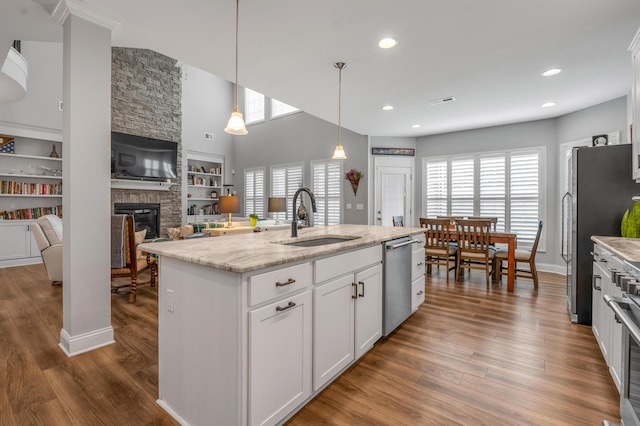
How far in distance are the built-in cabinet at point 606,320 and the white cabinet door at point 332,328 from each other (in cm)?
150

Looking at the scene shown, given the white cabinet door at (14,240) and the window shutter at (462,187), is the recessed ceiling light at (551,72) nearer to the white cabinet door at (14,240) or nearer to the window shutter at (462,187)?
the window shutter at (462,187)

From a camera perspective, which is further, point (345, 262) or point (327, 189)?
point (327, 189)

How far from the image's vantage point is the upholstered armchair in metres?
4.14

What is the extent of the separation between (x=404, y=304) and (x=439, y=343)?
458mm

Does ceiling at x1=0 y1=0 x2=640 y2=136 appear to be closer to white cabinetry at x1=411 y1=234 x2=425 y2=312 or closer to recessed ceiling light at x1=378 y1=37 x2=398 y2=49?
recessed ceiling light at x1=378 y1=37 x2=398 y2=49

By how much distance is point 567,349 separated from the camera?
8.30ft

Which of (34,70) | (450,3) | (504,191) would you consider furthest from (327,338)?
(34,70)

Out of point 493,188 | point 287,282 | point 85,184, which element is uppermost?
point 493,188

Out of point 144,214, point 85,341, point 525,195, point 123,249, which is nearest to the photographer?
point 85,341

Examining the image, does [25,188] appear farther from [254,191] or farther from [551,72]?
[551,72]

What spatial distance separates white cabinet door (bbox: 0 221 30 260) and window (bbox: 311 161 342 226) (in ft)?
→ 19.0

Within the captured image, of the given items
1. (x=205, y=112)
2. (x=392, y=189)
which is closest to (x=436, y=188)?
(x=392, y=189)

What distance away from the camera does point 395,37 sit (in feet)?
9.18

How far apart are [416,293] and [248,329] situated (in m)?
2.34
